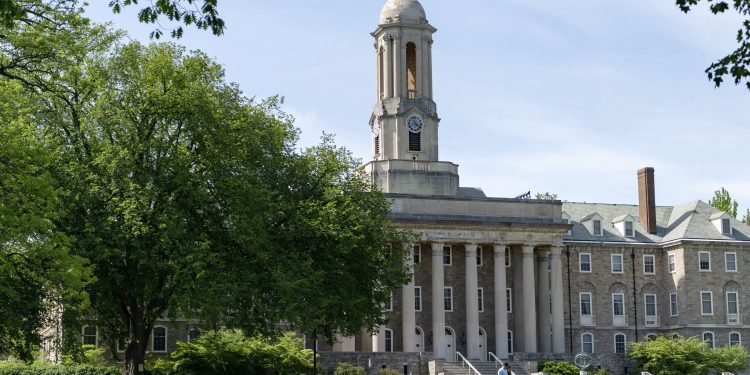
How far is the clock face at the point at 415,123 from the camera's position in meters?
76.2

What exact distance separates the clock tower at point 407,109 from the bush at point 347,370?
51.4 feet

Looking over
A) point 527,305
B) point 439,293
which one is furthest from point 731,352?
point 439,293

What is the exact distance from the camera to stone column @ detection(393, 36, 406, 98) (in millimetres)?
76562

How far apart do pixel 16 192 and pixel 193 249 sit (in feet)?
30.2

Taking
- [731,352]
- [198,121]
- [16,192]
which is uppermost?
[198,121]

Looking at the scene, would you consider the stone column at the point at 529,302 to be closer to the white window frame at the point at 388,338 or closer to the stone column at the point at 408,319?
the stone column at the point at 408,319

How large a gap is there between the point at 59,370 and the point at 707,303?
150 feet

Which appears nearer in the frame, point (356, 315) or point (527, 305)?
point (356, 315)

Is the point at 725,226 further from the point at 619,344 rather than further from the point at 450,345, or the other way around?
the point at 450,345

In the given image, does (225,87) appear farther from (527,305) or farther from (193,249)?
(527,305)

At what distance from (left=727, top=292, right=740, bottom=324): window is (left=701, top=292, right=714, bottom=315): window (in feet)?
4.62

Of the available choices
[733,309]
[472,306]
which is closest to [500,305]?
[472,306]

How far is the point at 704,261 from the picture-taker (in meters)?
78.9

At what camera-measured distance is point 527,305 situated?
7325cm
